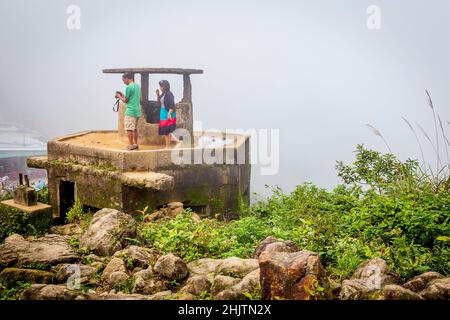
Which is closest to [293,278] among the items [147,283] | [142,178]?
[147,283]

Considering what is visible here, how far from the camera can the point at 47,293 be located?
4125 mm

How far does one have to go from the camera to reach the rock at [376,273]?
4234mm

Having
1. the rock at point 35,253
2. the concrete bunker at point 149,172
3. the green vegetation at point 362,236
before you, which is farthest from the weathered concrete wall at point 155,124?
the rock at point 35,253

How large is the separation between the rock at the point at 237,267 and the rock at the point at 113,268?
1.00 metres

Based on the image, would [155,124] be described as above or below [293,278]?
above

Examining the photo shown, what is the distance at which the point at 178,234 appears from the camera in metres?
5.58

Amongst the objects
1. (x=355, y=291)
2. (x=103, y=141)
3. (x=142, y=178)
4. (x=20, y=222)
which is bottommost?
(x=20, y=222)

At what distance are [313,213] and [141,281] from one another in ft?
12.3

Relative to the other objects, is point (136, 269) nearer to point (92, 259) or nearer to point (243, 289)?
point (92, 259)

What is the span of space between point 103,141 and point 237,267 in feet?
29.9

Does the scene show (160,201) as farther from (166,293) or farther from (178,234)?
(166,293)

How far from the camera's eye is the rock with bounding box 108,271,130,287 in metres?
4.71

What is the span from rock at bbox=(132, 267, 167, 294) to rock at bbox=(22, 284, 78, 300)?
584 millimetres
